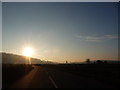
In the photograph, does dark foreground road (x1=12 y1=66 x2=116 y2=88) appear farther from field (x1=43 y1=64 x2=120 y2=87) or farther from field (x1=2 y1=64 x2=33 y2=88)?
field (x1=43 y1=64 x2=120 y2=87)

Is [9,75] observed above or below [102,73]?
above

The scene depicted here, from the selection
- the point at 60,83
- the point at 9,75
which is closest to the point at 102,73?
the point at 9,75

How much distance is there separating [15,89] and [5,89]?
28.0 inches

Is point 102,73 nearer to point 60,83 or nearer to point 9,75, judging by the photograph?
point 9,75

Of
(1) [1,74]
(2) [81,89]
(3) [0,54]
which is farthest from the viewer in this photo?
(3) [0,54]

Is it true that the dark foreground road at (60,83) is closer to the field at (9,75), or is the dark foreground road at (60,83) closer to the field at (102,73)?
the field at (9,75)

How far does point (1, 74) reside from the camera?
26.8 m

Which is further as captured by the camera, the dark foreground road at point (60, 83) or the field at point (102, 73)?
the field at point (102, 73)

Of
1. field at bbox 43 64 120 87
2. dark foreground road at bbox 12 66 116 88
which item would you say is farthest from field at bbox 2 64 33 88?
field at bbox 43 64 120 87

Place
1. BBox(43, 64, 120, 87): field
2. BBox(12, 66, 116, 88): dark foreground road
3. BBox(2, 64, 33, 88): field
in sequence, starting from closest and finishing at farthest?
BBox(12, 66, 116, 88): dark foreground road → BBox(2, 64, 33, 88): field → BBox(43, 64, 120, 87): field

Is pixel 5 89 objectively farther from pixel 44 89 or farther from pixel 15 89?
pixel 44 89

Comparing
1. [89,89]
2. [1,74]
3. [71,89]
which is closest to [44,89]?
[71,89]

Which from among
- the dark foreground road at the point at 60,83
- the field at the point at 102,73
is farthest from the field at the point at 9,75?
the field at the point at 102,73

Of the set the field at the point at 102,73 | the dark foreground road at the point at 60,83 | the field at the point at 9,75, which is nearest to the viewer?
the dark foreground road at the point at 60,83
